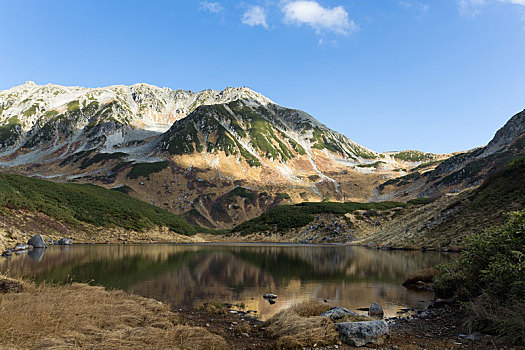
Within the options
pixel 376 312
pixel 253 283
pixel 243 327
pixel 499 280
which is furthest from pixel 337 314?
pixel 253 283

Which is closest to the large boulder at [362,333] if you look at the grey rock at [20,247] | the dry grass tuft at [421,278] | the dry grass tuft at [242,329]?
the dry grass tuft at [242,329]

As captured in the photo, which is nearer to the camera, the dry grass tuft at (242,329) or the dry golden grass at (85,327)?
the dry golden grass at (85,327)

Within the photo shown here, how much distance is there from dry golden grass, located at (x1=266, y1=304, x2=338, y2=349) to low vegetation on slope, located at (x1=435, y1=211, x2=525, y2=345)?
270 inches

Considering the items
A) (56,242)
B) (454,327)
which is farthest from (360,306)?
(56,242)

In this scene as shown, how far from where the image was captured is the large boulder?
13.0 meters

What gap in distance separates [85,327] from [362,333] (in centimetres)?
1076

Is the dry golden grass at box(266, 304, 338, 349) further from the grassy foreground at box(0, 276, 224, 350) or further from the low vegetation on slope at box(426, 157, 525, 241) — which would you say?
the low vegetation on slope at box(426, 157, 525, 241)

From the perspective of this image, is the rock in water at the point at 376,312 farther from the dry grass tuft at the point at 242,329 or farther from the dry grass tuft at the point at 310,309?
the dry grass tuft at the point at 242,329

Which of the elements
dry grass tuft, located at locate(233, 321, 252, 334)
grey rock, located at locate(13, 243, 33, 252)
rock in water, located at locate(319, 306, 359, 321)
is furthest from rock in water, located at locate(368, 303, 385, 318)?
grey rock, located at locate(13, 243, 33, 252)

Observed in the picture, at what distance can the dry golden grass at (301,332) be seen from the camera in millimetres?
12788

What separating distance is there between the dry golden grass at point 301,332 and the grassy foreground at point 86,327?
2530mm

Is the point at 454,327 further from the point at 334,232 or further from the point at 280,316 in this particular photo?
the point at 334,232

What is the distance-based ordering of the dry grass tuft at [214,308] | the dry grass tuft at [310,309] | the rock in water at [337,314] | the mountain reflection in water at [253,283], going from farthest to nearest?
the mountain reflection in water at [253,283] → the dry grass tuft at [214,308] → the dry grass tuft at [310,309] → the rock in water at [337,314]

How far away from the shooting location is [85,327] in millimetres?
11852
